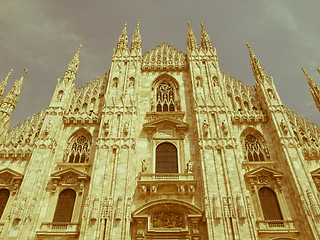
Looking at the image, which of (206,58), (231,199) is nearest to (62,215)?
(231,199)

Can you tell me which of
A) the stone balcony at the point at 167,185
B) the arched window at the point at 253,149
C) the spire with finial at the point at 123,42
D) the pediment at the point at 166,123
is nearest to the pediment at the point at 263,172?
the arched window at the point at 253,149

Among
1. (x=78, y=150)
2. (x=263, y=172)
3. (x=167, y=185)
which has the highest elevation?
(x=78, y=150)

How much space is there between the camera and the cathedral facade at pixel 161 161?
1479 cm

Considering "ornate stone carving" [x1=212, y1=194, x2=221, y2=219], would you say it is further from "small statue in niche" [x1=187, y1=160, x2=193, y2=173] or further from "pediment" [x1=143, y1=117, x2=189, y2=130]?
"pediment" [x1=143, y1=117, x2=189, y2=130]

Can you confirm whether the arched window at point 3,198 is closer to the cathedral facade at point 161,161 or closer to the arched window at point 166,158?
the cathedral facade at point 161,161

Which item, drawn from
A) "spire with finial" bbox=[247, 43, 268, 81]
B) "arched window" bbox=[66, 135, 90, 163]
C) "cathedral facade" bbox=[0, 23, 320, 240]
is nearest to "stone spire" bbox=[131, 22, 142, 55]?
"cathedral facade" bbox=[0, 23, 320, 240]

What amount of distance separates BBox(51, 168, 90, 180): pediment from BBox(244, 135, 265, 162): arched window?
459 inches

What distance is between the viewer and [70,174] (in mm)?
17016

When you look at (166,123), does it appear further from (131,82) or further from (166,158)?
(131,82)

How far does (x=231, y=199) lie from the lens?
49.9 ft

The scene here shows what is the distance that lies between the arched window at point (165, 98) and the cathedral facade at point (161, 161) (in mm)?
94

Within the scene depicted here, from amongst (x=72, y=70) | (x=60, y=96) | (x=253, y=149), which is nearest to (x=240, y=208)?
(x=253, y=149)

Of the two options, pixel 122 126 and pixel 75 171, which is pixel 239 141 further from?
pixel 75 171

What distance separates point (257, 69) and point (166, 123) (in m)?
10.3
